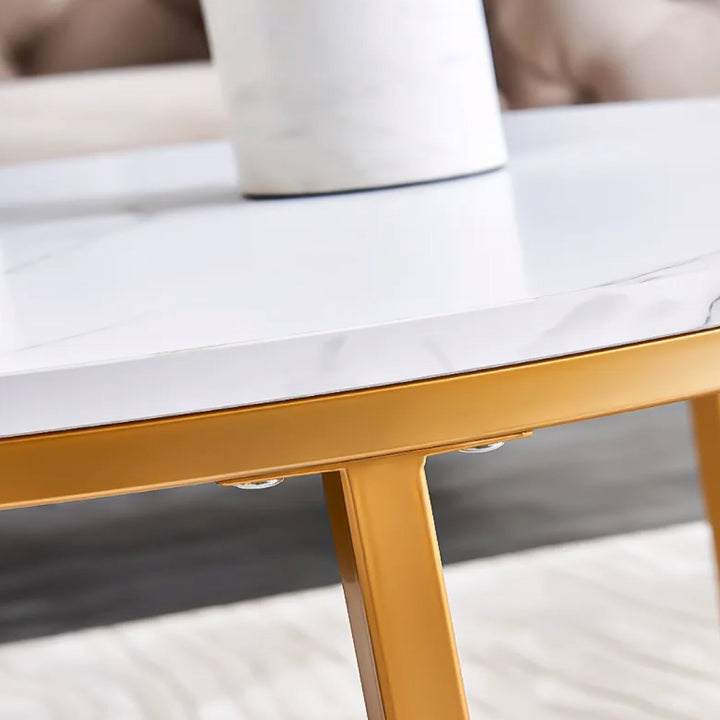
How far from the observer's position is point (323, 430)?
22cm

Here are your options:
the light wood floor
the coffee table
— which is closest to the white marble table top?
the coffee table

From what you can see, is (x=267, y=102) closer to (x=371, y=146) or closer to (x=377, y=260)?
(x=371, y=146)

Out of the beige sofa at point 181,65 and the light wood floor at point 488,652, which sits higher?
the beige sofa at point 181,65

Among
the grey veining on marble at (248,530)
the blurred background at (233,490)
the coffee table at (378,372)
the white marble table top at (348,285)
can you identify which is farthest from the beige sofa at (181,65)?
the coffee table at (378,372)

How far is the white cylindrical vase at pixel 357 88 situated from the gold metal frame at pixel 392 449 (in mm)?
220

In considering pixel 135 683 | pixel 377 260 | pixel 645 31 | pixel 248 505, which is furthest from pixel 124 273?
pixel 645 31

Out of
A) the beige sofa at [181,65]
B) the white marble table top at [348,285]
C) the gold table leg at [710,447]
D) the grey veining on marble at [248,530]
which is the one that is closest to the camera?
the white marble table top at [348,285]

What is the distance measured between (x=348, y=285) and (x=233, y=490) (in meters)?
0.72

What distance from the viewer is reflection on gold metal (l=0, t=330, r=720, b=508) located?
0.21m

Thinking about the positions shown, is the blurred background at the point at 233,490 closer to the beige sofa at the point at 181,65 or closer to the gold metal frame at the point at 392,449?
the beige sofa at the point at 181,65

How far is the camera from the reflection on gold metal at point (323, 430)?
0.70 feet

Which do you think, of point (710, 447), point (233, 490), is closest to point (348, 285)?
point (710, 447)

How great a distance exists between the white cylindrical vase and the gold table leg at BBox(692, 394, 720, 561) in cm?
14

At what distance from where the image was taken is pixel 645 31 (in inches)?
44.3
